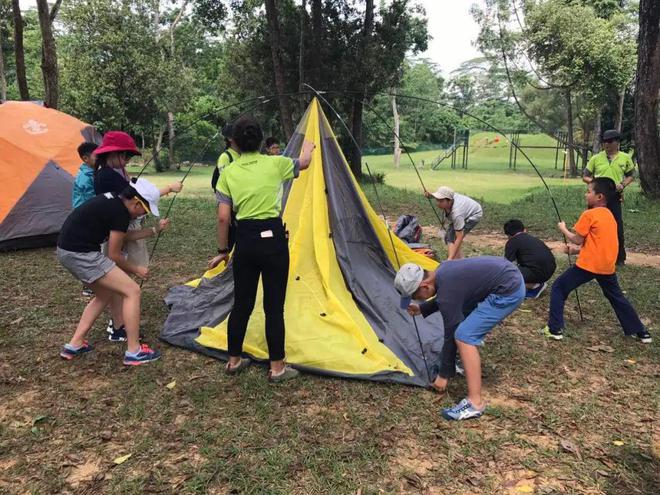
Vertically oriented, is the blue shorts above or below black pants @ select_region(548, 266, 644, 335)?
above

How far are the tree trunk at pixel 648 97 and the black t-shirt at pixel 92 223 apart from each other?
10947 millimetres

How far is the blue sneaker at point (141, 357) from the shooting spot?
165 inches

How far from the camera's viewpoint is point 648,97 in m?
10.6

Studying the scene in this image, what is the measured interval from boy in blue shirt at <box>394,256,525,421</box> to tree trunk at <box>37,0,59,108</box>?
9819 mm

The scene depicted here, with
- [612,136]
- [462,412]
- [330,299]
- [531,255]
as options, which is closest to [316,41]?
[612,136]

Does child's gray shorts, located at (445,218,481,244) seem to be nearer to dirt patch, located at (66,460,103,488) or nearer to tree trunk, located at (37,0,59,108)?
dirt patch, located at (66,460,103,488)

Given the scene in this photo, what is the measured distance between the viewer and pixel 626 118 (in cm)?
2819

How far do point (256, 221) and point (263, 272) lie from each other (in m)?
0.38

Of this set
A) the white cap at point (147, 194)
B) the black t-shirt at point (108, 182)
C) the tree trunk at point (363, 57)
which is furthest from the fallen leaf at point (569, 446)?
the tree trunk at point (363, 57)

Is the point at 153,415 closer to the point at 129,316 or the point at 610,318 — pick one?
the point at 129,316

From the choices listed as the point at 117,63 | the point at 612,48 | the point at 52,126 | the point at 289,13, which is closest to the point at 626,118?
the point at 612,48

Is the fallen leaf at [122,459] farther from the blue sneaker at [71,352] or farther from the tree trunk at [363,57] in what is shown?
the tree trunk at [363,57]

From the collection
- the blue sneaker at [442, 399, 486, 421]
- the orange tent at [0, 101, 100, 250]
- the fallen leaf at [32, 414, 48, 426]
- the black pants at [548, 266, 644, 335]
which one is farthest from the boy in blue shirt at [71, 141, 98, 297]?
the black pants at [548, 266, 644, 335]

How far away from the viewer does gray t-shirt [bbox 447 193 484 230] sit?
5.33 meters
